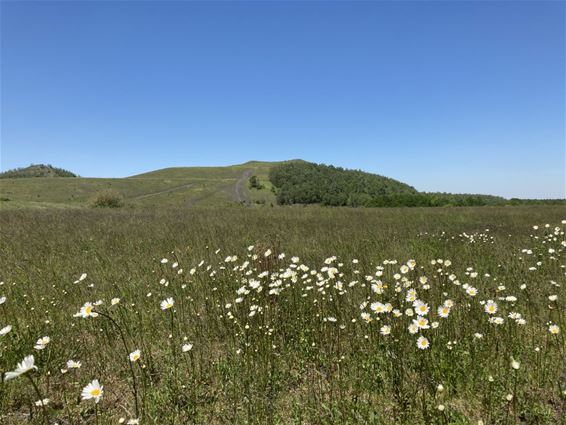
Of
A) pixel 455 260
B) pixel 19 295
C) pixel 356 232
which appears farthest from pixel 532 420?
pixel 356 232

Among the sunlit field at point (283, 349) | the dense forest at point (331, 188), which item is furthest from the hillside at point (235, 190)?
the sunlit field at point (283, 349)

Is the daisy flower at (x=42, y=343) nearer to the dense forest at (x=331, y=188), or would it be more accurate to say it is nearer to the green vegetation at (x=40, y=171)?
the dense forest at (x=331, y=188)

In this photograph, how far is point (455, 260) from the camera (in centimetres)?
660

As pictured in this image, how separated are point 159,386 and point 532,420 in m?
3.04

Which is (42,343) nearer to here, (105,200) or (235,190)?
(105,200)

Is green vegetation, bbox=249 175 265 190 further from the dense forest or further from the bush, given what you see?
the bush

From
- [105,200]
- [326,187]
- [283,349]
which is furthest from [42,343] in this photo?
[326,187]

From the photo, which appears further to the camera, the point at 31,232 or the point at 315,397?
the point at 31,232

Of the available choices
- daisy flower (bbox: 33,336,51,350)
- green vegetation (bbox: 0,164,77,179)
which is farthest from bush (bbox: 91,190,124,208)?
green vegetation (bbox: 0,164,77,179)

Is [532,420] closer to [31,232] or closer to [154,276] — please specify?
[154,276]

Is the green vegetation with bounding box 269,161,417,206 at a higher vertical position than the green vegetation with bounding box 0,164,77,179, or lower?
lower

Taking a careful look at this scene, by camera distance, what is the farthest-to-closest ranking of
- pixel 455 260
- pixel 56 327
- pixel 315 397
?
pixel 455 260
pixel 56 327
pixel 315 397

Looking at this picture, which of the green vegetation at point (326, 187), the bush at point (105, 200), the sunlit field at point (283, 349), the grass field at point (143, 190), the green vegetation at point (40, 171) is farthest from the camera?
the green vegetation at point (40, 171)

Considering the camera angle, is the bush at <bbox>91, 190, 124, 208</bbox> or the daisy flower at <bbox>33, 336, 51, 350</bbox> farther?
the bush at <bbox>91, 190, 124, 208</bbox>
